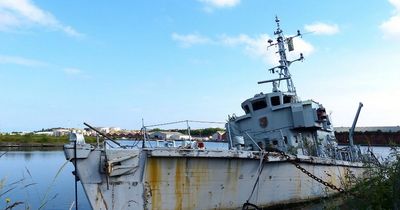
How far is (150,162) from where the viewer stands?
10750 mm

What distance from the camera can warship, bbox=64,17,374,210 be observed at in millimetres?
10422

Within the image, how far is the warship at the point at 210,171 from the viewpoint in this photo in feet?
34.2

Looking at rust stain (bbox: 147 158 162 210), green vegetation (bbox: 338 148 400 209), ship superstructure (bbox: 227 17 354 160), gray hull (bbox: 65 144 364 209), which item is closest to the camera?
green vegetation (bbox: 338 148 400 209)

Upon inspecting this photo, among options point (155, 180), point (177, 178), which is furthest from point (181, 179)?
point (155, 180)

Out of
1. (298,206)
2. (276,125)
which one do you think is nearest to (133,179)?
(298,206)

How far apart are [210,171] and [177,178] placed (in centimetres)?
108

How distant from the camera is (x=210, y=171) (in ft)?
37.8

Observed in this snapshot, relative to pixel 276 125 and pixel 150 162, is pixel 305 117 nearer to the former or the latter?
pixel 276 125

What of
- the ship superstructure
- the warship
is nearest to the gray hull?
the warship

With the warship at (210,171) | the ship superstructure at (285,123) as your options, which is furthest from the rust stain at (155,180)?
the ship superstructure at (285,123)

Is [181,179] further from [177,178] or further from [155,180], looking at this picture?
[155,180]

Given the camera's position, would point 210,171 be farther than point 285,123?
No

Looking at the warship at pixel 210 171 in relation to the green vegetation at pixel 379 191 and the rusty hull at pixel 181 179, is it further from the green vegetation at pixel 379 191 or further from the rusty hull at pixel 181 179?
the green vegetation at pixel 379 191

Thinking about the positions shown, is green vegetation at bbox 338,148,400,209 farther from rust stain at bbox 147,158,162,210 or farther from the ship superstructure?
the ship superstructure
